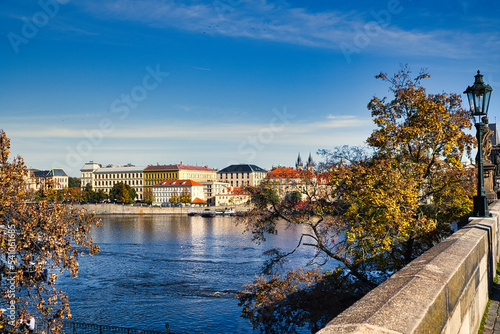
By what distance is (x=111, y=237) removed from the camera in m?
71.6

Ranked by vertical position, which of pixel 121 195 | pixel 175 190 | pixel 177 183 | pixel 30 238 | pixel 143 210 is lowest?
pixel 143 210

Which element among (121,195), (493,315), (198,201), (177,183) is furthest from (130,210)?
(493,315)

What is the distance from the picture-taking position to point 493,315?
647cm

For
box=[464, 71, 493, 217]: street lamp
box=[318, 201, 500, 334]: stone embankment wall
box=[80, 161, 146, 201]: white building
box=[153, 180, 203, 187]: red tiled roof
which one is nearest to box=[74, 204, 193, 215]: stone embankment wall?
box=[153, 180, 203, 187]: red tiled roof

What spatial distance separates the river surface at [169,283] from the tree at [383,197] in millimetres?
1755

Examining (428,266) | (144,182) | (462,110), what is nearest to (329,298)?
(462,110)

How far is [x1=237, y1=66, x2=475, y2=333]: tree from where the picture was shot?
48.0 ft

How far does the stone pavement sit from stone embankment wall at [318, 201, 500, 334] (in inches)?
5.1

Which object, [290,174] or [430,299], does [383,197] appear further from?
[430,299]

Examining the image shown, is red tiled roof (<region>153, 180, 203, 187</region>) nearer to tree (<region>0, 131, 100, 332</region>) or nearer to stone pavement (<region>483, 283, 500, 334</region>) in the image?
tree (<region>0, 131, 100, 332</region>)

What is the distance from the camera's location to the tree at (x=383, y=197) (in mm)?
14641

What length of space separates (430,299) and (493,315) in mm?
3643

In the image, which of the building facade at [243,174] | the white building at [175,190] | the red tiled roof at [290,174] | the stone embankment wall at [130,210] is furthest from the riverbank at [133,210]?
the red tiled roof at [290,174]

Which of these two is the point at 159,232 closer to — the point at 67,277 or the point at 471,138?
the point at 67,277
